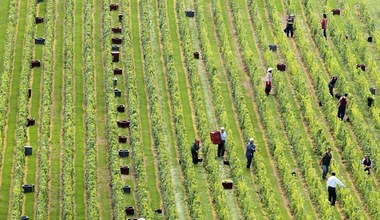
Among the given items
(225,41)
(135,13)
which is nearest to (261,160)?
(225,41)

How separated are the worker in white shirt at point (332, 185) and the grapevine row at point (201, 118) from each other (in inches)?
172

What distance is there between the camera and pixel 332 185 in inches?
1874

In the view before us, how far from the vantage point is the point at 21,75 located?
196 feet

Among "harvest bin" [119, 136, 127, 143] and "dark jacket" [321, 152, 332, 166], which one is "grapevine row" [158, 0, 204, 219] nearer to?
"harvest bin" [119, 136, 127, 143]

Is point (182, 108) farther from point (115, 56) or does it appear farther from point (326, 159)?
point (326, 159)

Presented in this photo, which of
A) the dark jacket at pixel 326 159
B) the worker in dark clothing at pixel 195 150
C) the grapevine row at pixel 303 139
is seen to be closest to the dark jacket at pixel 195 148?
the worker in dark clothing at pixel 195 150

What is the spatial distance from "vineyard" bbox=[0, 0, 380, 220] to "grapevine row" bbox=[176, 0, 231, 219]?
0.11 m

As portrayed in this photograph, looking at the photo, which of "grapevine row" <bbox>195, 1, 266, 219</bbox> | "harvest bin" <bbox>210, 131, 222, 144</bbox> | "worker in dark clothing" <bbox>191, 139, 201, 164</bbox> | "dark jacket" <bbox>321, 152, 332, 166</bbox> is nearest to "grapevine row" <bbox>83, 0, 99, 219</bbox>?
"worker in dark clothing" <bbox>191, 139, 201, 164</bbox>

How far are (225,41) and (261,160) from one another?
1452 centimetres

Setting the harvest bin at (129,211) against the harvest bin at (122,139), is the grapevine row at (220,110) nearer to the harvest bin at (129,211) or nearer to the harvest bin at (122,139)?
the harvest bin at (129,211)

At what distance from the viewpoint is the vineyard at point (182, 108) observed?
4888 cm

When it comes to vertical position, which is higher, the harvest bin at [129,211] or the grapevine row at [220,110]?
the grapevine row at [220,110]

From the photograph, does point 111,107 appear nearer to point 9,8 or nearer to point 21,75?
point 21,75

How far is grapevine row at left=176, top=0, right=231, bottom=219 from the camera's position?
1889 inches
